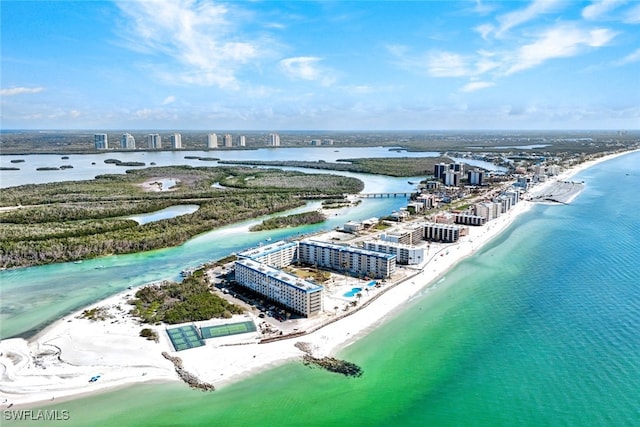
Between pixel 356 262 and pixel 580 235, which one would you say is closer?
pixel 356 262

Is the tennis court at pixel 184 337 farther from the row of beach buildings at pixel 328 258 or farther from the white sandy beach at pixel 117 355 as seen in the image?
the row of beach buildings at pixel 328 258

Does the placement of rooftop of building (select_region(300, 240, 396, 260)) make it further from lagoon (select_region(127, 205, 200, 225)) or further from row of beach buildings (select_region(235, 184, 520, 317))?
lagoon (select_region(127, 205, 200, 225))

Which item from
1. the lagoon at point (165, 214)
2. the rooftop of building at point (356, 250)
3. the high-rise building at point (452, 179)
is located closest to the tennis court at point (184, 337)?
the rooftop of building at point (356, 250)

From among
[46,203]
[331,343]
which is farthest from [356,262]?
[46,203]

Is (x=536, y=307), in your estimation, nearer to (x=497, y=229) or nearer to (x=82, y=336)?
(x=497, y=229)

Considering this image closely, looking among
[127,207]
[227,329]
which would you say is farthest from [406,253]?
[127,207]

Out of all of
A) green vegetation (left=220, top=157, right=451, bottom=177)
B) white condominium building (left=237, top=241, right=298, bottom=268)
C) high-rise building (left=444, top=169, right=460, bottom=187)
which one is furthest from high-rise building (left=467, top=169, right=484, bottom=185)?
white condominium building (left=237, top=241, right=298, bottom=268)
